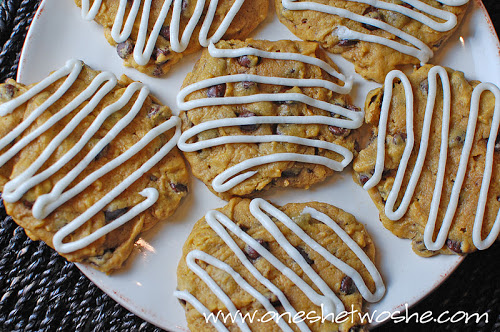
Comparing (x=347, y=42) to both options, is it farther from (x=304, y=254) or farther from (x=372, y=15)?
(x=304, y=254)

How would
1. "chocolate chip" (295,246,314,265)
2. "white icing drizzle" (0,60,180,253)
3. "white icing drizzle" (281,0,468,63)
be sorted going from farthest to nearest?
"white icing drizzle" (281,0,468,63), "chocolate chip" (295,246,314,265), "white icing drizzle" (0,60,180,253)

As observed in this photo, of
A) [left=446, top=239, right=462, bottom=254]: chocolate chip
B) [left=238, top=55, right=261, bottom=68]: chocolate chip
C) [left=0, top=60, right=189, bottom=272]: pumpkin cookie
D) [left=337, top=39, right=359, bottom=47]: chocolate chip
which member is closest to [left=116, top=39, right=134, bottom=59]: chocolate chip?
[left=0, top=60, right=189, bottom=272]: pumpkin cookie

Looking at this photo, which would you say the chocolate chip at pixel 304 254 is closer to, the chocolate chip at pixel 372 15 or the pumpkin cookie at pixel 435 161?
the pumpkin cookie at pixel 435 161

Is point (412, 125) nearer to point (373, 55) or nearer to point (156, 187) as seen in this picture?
point (373, 55)

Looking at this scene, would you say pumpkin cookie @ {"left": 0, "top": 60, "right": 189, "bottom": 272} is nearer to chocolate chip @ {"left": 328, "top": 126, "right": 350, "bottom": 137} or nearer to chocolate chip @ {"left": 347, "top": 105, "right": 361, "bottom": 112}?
chocolate chip @ {"left": 328, "top": 126, "right": 350, "bottom": 137}

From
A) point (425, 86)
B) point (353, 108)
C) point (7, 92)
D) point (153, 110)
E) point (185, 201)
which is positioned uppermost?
point (425, 86)

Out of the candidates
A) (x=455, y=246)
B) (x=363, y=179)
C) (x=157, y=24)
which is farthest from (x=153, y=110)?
(x=455, y=246)

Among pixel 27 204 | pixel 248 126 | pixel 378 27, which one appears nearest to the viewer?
pixel 27 204
